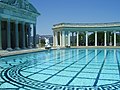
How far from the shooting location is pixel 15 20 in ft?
71.3

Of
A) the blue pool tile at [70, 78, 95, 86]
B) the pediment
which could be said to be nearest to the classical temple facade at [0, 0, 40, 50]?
the pediment

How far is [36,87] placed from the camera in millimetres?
6008

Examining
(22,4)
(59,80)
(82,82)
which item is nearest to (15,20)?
(22,4)

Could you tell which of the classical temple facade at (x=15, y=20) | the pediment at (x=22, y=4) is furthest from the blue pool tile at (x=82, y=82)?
the pediment at (x=22, y=4)

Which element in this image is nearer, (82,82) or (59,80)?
(82,82)

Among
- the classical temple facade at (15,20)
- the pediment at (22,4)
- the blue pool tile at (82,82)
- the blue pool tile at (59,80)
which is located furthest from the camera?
the pediment at (22,4)

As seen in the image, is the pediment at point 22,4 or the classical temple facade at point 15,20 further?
the pediment at point 22,4

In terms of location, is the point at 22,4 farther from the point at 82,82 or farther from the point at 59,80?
the point at 82,82

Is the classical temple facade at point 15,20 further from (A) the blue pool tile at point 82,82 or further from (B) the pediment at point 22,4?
(A) the blue pool tile at point 82,82

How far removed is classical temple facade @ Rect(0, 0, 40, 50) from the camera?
19781mm

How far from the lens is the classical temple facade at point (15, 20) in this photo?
1978 cm

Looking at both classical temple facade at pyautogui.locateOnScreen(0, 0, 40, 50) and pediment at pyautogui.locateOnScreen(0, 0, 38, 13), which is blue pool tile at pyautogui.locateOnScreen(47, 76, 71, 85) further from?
pediment at pyautogui.locateOnScreen(0, 0, 38, 13)

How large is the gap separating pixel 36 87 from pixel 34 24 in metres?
21.4

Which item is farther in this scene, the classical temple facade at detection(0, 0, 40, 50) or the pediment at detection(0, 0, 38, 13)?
the pediment at detection(0, 0, 38, 13)
